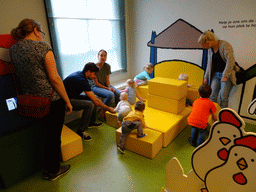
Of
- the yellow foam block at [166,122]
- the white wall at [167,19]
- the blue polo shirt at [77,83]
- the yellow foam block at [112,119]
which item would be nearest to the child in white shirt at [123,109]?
the yellow foam block at [112,119]

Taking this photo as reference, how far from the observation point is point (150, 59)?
459 centimetres

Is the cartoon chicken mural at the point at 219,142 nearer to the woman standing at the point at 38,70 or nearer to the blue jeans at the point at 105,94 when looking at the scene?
the woman standing at the point at 38,70

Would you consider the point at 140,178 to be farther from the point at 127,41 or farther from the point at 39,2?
the point at 127,41

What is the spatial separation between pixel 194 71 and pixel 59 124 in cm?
296

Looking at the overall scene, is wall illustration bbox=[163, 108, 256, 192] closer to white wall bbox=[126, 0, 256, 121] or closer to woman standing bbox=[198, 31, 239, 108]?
woman standing bbox=[198, 31, 239, 108]

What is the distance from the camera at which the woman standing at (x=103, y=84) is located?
11.7 ft

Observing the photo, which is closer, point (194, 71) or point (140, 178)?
A: point (140, 178)

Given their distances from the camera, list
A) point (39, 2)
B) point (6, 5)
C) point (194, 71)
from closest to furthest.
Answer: point (6, 5)
point (39, 2)
point (194, 71)

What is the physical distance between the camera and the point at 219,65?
3.06 m

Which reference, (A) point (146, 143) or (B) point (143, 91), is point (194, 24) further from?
(A) point (146, 143)

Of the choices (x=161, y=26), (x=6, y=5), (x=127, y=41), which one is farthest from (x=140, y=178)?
(x=127, y=41)

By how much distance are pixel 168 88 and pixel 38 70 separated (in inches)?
81.5

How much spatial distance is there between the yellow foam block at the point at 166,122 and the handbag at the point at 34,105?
5.08 feet

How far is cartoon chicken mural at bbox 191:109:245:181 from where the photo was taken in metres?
0.98
